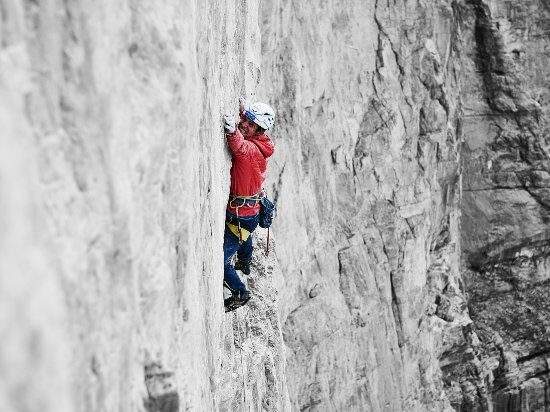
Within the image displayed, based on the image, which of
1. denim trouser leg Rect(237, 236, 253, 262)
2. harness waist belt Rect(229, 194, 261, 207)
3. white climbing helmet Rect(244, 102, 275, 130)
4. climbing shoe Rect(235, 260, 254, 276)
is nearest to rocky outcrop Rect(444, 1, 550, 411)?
climbing shoe Rect(235, 260, 254, 276)

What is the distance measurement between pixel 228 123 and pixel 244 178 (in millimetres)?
834

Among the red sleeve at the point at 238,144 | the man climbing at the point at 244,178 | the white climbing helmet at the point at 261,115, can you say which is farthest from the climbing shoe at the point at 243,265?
the white climbing helmet at the point at 261,115

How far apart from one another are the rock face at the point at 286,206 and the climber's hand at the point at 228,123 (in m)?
0.10

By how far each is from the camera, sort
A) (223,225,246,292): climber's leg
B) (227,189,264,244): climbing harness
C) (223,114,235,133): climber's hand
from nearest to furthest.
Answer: (223,114,235,133): climber's hand → (227,189,264,244): climbing harness → (223,225,246,292): climber's leg

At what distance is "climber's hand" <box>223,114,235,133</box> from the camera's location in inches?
218

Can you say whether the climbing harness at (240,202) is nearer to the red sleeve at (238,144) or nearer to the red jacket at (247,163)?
the red jacket at (247,163)

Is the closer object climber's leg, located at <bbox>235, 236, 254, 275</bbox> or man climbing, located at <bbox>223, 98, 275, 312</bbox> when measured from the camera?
man climbing, located at <bbox>223, 98, 275, 312</bbox>

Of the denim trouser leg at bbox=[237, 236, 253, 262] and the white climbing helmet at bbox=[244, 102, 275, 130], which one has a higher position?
the white climbing helmet at bbox=[244, 102, 275, 130]

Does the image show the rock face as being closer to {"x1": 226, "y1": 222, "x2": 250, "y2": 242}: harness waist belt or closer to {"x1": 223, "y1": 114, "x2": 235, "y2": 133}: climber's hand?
{"x1": 223, "y1": 114, "x2": 235, "y2": 133}: climber's hand

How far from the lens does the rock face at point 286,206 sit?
2379mm

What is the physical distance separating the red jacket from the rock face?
303mm

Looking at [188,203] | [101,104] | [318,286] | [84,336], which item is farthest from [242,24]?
[318,286]

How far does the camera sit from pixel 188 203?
3.54m

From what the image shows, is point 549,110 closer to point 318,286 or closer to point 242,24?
point 318,286
